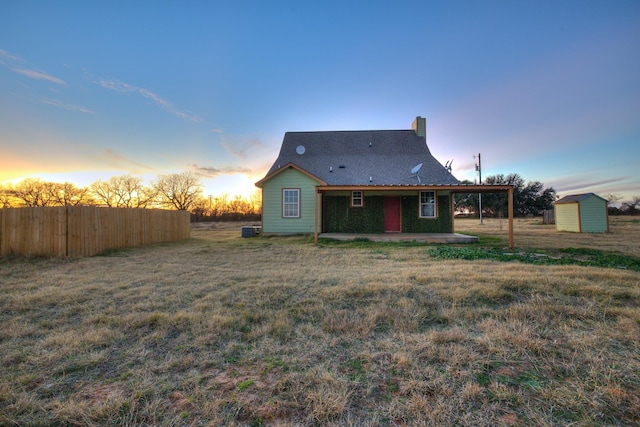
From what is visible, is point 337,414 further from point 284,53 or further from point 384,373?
point 284,53

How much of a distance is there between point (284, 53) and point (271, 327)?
1205 centimetres

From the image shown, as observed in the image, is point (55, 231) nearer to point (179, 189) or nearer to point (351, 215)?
point (351, 215)

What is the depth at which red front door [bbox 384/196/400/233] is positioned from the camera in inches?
520

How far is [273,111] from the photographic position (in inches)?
588

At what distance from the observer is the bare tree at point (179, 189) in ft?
114

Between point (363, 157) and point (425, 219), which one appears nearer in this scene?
point (425, 219)

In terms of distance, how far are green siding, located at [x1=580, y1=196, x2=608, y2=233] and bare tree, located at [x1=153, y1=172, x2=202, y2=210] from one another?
4022 centimetres

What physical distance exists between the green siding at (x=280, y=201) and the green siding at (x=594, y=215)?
17.4m

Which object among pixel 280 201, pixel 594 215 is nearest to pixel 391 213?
pixel 280 201

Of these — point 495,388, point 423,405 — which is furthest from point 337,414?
point 495,388

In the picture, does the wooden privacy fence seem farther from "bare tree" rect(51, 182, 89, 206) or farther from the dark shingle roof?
"bare tree" rect(51, 182, 89, 206)

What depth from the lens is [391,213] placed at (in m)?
13.2

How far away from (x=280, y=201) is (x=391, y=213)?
588 cm

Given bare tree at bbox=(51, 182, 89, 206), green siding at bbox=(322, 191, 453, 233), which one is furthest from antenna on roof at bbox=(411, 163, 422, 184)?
bare tree at bbox=(51, 182, 89, 206)
